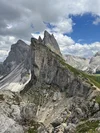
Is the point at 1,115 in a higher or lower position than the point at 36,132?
higher

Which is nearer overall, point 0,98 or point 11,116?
point 11,116

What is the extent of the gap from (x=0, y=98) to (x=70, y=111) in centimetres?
4814

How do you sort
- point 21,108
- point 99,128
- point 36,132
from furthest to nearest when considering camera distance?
1. point 21,108
2. point 36,132
3. point 99,128

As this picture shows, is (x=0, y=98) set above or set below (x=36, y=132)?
above

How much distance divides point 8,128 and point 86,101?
68461 millimetres

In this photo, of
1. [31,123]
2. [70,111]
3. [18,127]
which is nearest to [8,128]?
[18,127]

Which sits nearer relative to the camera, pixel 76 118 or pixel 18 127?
pixel 18 127

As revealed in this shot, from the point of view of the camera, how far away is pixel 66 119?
185250mm

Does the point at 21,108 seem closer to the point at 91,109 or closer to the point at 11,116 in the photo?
the point at 11,116

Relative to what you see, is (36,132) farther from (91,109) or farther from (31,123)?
(91,109)

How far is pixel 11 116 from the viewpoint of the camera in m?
167

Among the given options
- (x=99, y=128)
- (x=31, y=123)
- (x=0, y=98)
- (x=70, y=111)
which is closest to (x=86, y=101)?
(x=70, y=111)

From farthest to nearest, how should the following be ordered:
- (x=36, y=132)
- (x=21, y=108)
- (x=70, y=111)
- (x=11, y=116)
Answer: (x=70, y=111) → (x=21, y=108) → (x=11, y=116) → (x=36, y=132)

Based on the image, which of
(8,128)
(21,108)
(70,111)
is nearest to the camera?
(8,128)
